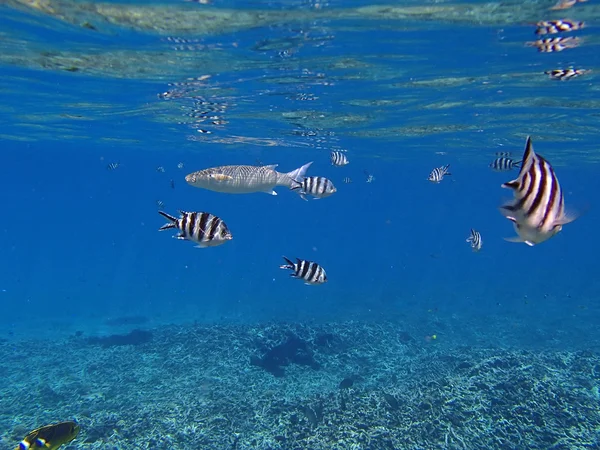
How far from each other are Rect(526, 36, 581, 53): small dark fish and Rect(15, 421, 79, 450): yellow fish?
15.8 m

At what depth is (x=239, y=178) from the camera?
810 centimetres

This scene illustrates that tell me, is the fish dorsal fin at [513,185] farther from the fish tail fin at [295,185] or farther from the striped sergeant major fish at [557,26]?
the striped sergeant major fish at [557,26]

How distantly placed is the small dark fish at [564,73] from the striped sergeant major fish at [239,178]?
12595 mm

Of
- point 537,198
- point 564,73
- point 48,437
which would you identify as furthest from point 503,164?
A: point 48,437

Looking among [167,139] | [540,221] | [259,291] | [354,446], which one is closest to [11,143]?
[167,139]

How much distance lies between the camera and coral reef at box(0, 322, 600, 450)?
34.6 ft

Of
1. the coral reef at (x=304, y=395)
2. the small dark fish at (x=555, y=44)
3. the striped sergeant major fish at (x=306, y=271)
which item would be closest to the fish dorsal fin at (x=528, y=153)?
the striped sergeant major fish at (x=306, y=271)

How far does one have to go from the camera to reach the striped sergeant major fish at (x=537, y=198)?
2.68m

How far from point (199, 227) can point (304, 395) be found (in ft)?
34.4

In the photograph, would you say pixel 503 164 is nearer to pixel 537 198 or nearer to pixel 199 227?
pixel 199 227

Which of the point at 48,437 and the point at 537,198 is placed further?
the point at 48,437

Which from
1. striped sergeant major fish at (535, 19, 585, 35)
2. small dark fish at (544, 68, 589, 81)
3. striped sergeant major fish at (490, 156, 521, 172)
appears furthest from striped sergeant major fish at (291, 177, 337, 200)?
small dark fish at (544, 68, 589, 81)

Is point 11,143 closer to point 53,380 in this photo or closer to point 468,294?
point 53,380

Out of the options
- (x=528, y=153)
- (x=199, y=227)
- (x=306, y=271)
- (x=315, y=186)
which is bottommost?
(x=306, y=271)
